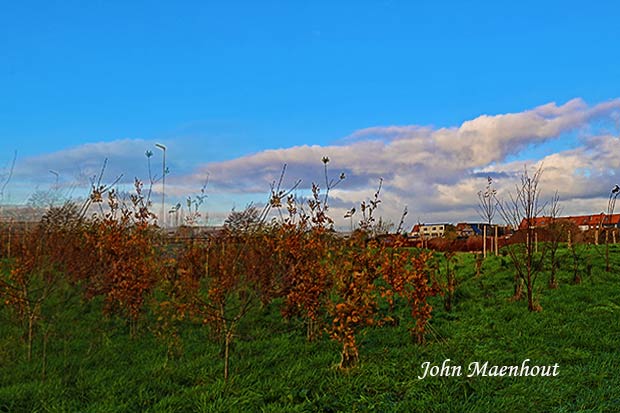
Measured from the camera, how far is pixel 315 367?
17.3 feet

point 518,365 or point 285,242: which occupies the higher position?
point 285,242

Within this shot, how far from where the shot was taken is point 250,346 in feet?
20.0

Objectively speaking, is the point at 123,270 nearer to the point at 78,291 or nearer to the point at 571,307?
the point at 78,291

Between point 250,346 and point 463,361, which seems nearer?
point 463,361

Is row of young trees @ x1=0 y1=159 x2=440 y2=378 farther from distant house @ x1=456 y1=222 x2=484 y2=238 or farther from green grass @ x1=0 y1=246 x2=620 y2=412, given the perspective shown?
distant house @ x1=456 y1=222 x2=484 y2=238

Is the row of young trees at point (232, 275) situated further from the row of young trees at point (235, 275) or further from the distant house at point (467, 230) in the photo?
the distant house at point (467, 230)

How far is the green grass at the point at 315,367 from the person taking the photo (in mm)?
4387

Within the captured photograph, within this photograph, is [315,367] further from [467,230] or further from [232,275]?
[467,230]

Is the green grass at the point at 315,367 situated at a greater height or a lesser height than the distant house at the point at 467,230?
lesser

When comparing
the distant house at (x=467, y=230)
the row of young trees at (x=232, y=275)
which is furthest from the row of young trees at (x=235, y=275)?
the distant house at (x=467, y=230)

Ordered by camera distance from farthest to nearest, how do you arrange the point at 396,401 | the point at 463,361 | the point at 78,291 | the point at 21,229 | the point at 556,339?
the point at 21,229 < the point at 78,291 < the point at 556,339 < the point at 463,361 < the point at 396,401

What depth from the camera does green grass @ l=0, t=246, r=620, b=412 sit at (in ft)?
14.4

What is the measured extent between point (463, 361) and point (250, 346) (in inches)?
90.9

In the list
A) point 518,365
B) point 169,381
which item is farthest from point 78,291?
point 518,365
